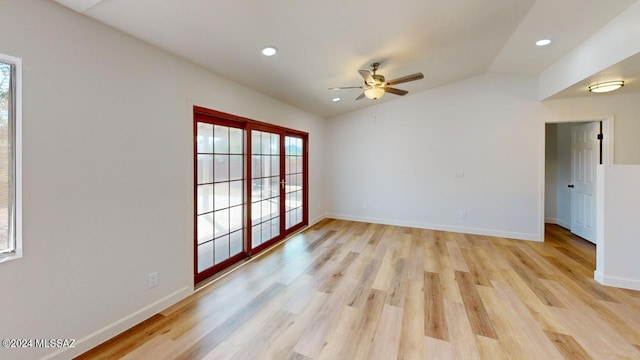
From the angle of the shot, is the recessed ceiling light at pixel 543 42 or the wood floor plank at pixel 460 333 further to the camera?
the recessed ceiling light at pixel 543 42

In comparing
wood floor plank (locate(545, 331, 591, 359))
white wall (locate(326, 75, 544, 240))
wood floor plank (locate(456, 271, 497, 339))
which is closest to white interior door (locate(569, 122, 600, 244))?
white wall (locate(326, 75, 544, 240))

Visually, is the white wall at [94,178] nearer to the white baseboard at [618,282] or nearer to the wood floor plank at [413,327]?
the wood floor plank at [413,327]

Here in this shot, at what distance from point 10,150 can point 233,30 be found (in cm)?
172

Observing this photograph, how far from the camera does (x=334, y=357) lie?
1831mm

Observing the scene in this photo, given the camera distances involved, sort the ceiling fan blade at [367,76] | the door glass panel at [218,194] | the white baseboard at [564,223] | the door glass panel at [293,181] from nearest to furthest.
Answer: the ceiling fan blade at [367,76]
the door glass panel at [218,194]
the door glass panel at [293,181]
the white baseboard at [564,223]

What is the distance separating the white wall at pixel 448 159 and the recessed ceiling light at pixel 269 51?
3.55 metres

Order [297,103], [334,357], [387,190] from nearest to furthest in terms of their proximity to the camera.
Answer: [334,357], [297,103], [387,190]

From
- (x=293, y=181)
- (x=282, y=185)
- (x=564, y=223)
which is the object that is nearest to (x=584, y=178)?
(x=564, y=223)

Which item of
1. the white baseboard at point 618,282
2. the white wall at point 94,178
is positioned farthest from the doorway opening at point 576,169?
the white wall at point 94,178

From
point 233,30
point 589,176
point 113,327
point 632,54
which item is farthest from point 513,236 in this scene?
point 113,327

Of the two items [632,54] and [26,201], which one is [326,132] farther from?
[26,201]

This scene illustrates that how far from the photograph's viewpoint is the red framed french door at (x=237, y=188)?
3025 mm

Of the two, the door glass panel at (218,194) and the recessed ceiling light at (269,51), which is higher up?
the recessed ceiling light at (269,51)

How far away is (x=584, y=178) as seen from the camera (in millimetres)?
4555
